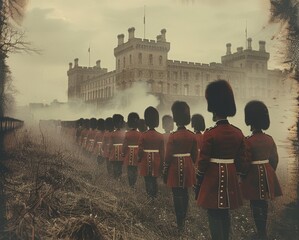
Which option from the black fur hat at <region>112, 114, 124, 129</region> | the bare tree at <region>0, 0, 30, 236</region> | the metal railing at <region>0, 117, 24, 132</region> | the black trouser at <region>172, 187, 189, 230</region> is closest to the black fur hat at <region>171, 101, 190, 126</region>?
the black trouser at <region>172, 187, 189, 230</region>

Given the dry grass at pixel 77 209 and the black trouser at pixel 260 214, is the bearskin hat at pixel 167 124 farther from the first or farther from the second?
the black trouser at pixel 260 214

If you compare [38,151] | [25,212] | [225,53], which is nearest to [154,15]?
[225,53]

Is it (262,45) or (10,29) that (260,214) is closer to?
(262,45)

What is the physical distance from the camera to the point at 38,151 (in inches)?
257

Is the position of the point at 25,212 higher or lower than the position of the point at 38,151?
lower

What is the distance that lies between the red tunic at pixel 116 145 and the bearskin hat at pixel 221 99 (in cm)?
449

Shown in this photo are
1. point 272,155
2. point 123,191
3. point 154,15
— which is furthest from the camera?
point 154,15

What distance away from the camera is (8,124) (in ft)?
21.7

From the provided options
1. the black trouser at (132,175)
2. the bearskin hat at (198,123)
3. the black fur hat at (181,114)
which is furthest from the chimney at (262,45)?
the black trouser at (132,175)

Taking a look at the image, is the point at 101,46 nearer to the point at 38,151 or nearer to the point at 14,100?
the point at 14,100

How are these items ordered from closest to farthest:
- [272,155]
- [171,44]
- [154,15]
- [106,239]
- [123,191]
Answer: [106,239] → [272,155] → [123,191] → [154,15] → [171,44]

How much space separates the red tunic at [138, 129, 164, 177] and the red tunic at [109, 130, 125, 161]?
2210mm

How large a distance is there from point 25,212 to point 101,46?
393 cm

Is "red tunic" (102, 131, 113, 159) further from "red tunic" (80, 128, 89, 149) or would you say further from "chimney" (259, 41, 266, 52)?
"chimney" (259, 41, 266, 52)
